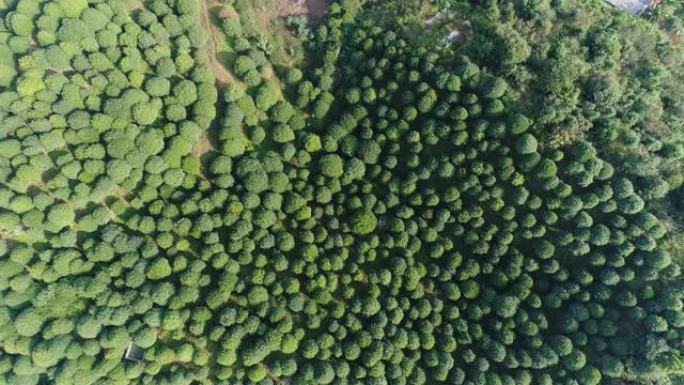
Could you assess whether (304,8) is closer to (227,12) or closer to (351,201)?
(227,12)

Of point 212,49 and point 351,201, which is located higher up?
point 212,49

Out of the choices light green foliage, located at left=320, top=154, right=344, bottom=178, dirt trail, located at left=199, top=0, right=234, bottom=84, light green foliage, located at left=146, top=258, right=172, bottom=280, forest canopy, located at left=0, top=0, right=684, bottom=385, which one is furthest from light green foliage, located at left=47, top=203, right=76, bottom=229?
light green foliage, located at left=320, top=154, right=344, bottom=178

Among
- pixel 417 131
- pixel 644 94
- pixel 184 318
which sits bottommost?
pixel 184 318

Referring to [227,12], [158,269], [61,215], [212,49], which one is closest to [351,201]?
[158,269]

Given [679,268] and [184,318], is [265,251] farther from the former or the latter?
[679,268]

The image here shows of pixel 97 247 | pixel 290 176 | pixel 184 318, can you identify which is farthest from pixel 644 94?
pixel 97 247

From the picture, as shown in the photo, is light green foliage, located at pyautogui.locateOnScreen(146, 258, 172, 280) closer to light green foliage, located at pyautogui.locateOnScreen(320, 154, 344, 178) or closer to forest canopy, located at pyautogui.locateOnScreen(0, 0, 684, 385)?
forest canopy, located at pyautogui.locateOnScreen(0, 0, 684, 385)
